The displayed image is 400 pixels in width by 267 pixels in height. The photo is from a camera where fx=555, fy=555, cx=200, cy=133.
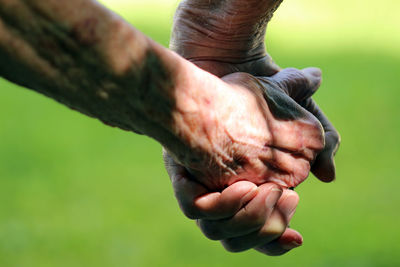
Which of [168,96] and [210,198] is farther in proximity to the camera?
[210,198]

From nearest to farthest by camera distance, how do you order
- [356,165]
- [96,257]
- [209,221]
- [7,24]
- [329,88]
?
[7,24]
[209,221]
[96,257]
[356,165]
[329,88]

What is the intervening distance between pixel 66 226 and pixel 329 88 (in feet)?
6.84

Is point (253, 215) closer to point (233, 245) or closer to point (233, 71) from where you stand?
point (233, 245)

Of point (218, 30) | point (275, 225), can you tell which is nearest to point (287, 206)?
point (275, 225)

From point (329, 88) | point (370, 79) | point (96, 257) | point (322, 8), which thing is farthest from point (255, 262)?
point (322, 8)

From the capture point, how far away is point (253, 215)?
1044 mm

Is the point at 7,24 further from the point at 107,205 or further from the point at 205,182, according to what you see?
the point at 107,205

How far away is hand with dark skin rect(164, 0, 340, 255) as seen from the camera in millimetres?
1058

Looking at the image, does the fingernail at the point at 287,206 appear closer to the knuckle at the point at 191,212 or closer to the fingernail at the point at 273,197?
the fingernail at the point at 273,197

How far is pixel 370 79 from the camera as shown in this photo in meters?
4.04

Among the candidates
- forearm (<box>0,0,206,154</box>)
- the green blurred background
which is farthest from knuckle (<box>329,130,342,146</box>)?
the green blurred background

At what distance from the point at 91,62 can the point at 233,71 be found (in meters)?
0.53

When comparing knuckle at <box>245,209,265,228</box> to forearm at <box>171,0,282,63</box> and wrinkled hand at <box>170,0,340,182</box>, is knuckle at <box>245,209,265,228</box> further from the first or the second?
forearm at <box>171,0,282,63</box>

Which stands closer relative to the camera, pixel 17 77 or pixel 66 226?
pixel 17 77
